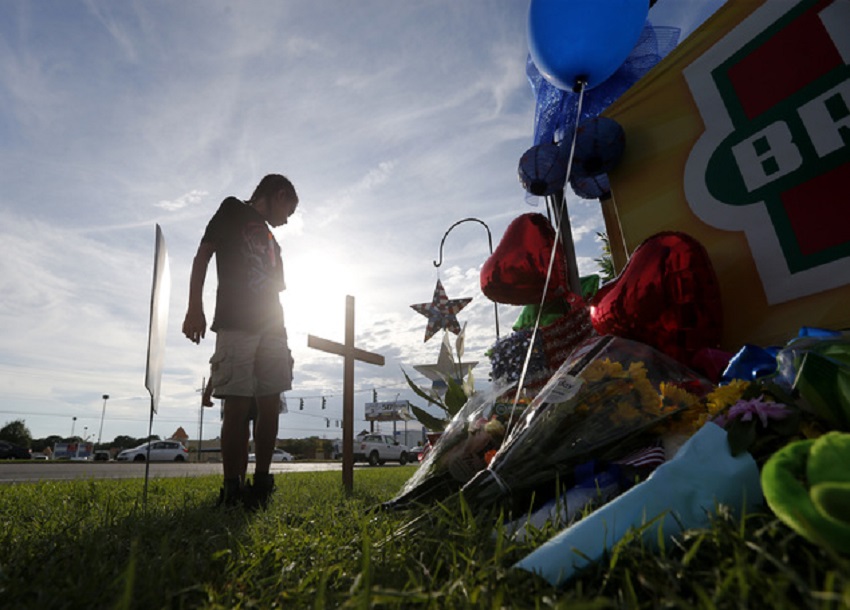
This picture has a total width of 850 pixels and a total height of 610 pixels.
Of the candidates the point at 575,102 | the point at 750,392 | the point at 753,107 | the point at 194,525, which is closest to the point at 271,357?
the point at 194,525

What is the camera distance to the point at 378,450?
2248 centimetres

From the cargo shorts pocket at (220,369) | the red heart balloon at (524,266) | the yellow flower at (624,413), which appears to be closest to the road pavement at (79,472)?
the cargo shorts pocket at (220,369)

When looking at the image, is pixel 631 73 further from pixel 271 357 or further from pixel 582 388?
pixel 271 357

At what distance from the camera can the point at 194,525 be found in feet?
5.41

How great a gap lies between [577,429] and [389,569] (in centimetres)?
69

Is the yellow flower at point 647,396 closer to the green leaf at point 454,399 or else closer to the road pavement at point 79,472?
the green leaf at point 454,399

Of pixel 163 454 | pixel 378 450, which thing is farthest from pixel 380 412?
pixel 378 450

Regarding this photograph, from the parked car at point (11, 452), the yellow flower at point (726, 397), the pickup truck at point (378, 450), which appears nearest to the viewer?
the yellow flower at point (726, 397)

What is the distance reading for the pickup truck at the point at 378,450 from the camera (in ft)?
72.0

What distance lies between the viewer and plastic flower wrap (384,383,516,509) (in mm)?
1762

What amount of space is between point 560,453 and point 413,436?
64156 mm

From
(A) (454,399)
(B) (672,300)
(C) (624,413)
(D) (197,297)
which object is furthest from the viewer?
(A) (454,399)

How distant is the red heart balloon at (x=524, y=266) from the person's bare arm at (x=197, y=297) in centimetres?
156

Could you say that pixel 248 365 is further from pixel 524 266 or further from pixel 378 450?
pixel 378 450
